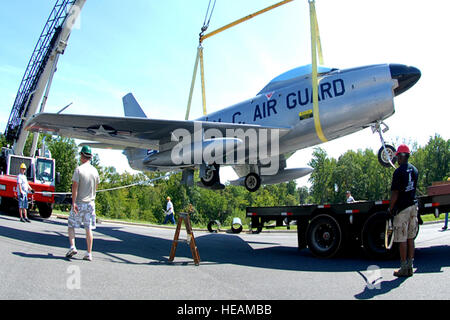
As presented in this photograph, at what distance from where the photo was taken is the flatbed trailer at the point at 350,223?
6.38 metres

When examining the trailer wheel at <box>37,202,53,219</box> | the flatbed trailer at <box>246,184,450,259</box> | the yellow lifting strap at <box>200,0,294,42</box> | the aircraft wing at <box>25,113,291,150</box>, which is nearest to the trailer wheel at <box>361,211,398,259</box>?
the flatbed trailer at <box>246,184,450,259</box>

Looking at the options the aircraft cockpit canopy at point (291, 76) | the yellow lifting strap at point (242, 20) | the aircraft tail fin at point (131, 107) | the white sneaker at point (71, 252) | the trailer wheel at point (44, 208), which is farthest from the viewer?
the aircraft tail fin at point (131, 107)

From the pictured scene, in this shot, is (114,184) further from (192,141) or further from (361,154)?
(192,141)

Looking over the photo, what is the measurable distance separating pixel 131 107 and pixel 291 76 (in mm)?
8764

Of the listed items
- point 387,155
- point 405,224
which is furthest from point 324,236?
point 387,155

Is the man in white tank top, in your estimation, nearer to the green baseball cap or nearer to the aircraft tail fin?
the green baseball cap

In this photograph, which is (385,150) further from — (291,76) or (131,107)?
(131,107)

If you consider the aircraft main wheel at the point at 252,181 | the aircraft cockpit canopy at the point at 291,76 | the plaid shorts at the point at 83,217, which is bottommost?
the plaid shorts at the point at 83,217

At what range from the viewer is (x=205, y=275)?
5.00m

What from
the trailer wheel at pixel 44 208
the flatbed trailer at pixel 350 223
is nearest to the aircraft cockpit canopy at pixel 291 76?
the flatbed trailer at pixel 350 223

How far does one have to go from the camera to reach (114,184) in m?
80.9

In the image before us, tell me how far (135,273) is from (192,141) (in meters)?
7.67

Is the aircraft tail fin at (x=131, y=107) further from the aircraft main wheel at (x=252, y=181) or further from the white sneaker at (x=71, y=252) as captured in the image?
the white sneaker at (x=71, y=252)
